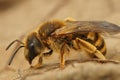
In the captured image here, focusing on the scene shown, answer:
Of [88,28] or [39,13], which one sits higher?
[88,28]

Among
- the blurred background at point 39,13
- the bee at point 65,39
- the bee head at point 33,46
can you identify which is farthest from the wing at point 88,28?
the blurred background at point 39,13

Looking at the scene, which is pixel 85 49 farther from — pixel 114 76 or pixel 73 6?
pixel 73 6

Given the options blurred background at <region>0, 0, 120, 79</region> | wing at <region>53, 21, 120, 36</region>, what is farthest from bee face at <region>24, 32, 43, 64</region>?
blurred background at <region>0, 0, 120, 79</region>

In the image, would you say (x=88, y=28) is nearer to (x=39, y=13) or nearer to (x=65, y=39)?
(x=65, y=39)

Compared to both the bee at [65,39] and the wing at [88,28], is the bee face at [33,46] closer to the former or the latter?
the bee at [65,39]

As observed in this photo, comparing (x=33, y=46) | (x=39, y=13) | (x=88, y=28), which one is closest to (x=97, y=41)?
(x=88, y=28)

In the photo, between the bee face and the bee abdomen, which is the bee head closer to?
the bee face

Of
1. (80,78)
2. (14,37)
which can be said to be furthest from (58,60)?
(14,37)
